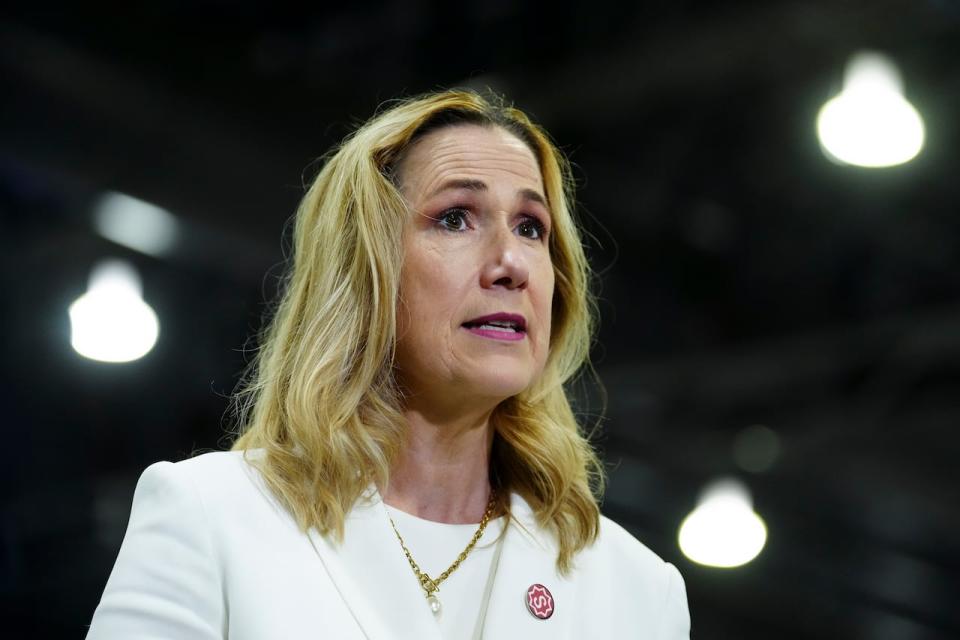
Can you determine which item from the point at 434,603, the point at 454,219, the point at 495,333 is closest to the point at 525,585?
the point at 434,603

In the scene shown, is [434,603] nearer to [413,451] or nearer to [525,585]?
[525,585]

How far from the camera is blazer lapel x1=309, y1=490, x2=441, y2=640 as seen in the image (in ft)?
6.13

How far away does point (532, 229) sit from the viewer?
228 cm

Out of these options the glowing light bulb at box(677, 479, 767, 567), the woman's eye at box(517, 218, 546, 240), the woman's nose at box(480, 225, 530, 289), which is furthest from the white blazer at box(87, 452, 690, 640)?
the glowing light bulb at box(677, 479, 767, 567)

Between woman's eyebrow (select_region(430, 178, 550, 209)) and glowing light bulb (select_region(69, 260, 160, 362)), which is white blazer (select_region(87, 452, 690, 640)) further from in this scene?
glowing light bulb (select_region(69, 260, 160, 362))

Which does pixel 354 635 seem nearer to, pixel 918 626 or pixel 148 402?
pixel 148 402

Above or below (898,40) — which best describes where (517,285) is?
below

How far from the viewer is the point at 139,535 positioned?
1.84 meters

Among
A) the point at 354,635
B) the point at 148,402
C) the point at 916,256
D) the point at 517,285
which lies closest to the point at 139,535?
the point at 354,635

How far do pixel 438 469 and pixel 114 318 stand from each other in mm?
1685

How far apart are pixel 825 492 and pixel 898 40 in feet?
5.23

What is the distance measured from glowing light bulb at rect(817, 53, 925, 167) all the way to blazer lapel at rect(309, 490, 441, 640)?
2769 millimetres

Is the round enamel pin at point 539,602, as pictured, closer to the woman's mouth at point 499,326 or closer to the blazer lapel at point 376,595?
the blazer lapel at point 376,595

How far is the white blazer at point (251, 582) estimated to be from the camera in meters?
1.78
